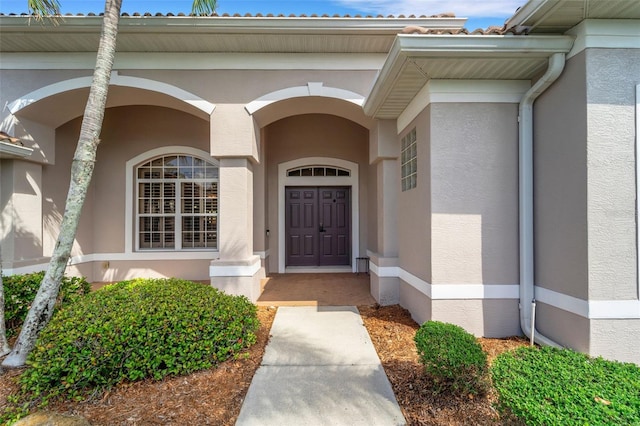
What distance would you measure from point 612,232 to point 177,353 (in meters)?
4.79

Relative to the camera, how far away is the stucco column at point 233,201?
5.58 m

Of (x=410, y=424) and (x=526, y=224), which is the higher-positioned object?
(x=526, y=224)

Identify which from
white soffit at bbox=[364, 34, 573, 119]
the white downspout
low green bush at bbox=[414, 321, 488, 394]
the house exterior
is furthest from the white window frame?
the white downspout

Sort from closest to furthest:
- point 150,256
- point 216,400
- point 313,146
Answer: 1. point 216,400
2. point 150,256
3. point 313,146

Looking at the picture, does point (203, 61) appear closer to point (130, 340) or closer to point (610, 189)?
point (130, 340)

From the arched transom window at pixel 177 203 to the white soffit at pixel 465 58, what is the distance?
17.1 ft

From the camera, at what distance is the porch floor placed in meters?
5.87

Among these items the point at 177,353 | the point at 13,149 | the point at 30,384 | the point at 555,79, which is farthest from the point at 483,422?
the point at 13,149

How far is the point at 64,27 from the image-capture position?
5.08 meters

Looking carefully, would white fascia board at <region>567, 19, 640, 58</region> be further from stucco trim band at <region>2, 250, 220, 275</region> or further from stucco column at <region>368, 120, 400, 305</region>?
stucco trim band at <region>2, 250, 220, 275</region>

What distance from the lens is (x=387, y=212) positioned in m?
5.79

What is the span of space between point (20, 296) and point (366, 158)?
24.2 ft

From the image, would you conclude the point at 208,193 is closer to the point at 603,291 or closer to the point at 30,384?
the point at 30,384

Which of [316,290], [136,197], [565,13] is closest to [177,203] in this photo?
[136,197]
